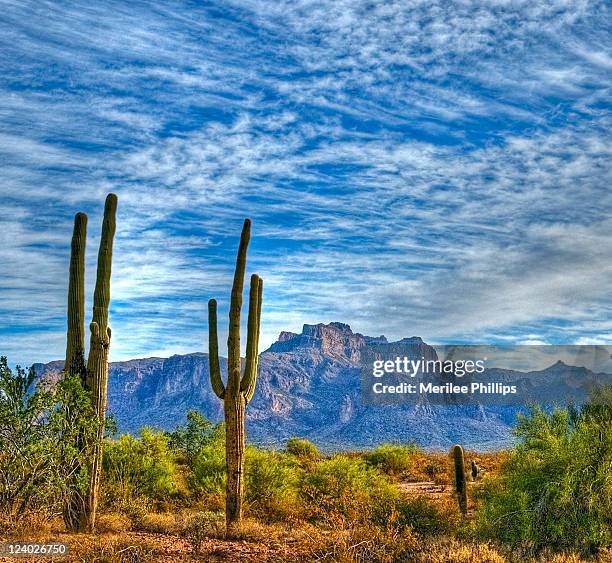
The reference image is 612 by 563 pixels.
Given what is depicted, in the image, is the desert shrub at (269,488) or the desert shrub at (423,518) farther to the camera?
the desert shrub at (269,488)

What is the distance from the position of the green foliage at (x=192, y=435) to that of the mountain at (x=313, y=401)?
52071mm

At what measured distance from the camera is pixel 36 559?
1234cm

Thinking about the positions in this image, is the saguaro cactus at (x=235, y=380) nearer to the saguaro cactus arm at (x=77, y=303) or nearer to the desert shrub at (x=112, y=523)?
the desert shrub at (x=112, y=523)

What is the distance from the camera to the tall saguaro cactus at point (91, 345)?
15.0 m

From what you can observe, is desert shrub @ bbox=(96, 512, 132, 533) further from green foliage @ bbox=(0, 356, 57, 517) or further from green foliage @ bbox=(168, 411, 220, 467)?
green foliage @ bbox=(168, 411, 220, 467)

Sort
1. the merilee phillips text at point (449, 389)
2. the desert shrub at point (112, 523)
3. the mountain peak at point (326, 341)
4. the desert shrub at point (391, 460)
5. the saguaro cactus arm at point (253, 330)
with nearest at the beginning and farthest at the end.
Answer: the desert shrub at point (112, 523)
the saguaro cactus arm at point (253, 330)
the desert shrub at point (391, 460)
the merilee phillips text at point (449, 389)
the mountain peak at point (326, 341)

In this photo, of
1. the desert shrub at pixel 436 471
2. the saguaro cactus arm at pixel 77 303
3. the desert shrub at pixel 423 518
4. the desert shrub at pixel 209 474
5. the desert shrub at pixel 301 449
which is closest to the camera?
the desert shrub at pixel 423 518

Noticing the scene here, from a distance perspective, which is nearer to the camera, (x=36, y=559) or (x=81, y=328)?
(x=36, y=559)

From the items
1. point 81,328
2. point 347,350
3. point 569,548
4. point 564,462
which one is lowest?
point 569,548

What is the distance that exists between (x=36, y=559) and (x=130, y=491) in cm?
617

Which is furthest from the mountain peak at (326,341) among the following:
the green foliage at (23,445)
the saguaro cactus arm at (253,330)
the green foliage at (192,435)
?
the green foliage at (23,445)

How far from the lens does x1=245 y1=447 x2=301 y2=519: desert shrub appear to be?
18.5m

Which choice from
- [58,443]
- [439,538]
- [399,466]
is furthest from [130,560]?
[399,466]

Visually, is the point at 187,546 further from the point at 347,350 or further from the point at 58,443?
the point at 347,350
